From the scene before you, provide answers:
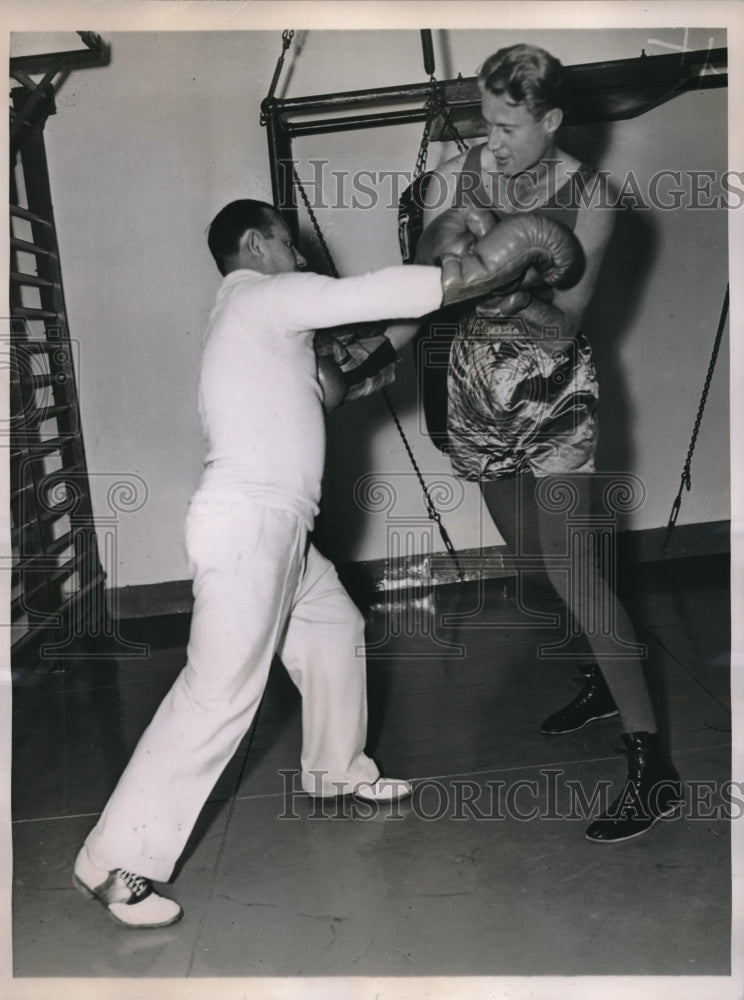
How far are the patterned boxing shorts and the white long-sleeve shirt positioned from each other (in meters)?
0.55

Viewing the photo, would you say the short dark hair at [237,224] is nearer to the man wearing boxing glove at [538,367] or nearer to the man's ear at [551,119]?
the man wearing boxing glove at [538,367]

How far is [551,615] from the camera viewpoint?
143 inches

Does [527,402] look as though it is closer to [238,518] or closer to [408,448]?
[238,518]

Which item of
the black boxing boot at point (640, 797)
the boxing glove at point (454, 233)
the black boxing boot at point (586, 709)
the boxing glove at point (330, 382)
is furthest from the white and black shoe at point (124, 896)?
the boxing glove at point (454, 233)

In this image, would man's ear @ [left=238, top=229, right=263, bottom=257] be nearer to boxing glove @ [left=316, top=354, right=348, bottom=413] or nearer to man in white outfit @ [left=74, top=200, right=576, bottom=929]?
man in white outfit @ [left=74, top=200, right=576, bottom=929]

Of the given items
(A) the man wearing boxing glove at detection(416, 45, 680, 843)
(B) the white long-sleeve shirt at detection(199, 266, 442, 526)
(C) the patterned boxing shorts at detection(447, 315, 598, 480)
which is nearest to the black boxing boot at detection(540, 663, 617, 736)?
(A) the man wearing boxing glove at detection(416, 45, 680, 843)

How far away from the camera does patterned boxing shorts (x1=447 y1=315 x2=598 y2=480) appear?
2209 millimetres

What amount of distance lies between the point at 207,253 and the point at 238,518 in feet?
7.61

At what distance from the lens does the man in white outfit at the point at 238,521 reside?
1.75 meters

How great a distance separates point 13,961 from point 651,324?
144 inches

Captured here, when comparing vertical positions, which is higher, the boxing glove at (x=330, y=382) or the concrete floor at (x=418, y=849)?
the boxing glove at (x=330, y=382)

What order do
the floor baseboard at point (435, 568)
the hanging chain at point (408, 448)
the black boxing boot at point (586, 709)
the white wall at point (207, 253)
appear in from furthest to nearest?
the floor baseboard at point (435, 568) < the white wall at point (207, 253) < the hanging chain at point (408, 448) < the black boxing boot at point (586, 709)

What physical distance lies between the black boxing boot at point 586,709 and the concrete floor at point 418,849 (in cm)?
3

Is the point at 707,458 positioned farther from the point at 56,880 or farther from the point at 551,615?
Answer: the point at 56,880
